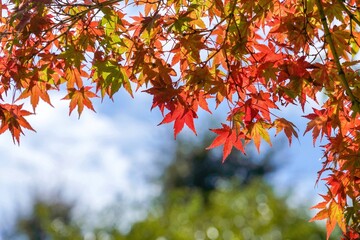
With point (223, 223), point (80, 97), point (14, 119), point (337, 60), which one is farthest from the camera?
point (223, 223)

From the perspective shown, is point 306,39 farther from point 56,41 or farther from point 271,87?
point 56,41

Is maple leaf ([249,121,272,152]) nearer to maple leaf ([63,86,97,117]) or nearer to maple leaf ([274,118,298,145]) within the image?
maple leaf ([274,118,298,145])

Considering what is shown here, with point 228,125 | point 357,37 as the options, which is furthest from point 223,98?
point 357,37

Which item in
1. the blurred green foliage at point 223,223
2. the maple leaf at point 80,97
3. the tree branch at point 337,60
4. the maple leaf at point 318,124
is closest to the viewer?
the tree branch at point 337,60

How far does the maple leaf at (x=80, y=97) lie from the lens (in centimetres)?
289

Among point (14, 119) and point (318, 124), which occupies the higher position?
point (14, 119)

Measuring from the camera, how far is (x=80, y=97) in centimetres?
290

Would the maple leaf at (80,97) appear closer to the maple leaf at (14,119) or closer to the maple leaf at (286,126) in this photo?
the maple leaf at (14,119)

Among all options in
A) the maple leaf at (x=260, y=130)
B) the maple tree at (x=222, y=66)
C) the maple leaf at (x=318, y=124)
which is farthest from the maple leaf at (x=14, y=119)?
the maple leaf at (x=318, y=124)

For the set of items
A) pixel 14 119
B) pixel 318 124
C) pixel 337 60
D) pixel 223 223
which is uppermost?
pixel 223 223

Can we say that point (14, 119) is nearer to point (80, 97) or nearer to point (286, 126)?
point (80, 97)

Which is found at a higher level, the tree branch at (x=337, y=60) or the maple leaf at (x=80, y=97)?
the maple leaf at (x=80, y=97)

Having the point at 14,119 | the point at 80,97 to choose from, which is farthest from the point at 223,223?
the point at 14,119

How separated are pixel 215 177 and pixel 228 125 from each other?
19.6 metres
